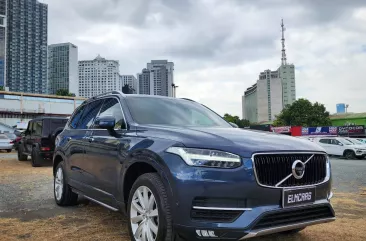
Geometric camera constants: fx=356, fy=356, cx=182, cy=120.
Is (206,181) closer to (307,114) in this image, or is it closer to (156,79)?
(156,79)

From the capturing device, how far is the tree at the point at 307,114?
67562 mm

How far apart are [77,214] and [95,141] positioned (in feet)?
Answer: 4.83

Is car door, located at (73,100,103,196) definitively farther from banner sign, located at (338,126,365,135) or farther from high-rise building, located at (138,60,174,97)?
banner sign, located at (338,126,365,135)

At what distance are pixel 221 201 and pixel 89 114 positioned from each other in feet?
10.4

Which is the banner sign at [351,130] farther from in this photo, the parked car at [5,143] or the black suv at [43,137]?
the black suv at [43,137]

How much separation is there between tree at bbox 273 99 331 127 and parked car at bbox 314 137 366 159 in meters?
45.2

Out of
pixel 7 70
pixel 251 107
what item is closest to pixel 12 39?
pixel 7 70

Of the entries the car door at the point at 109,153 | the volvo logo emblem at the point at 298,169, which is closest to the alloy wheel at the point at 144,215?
the car door at the point at 109,153

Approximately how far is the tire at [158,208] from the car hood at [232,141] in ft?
1.45

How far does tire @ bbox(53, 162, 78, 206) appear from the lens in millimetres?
5852

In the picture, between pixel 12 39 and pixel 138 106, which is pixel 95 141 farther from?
pixel 12 39

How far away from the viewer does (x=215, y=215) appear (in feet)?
9.95

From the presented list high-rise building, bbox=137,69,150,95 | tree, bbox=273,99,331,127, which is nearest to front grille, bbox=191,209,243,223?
high-rise building, bbox=137,69,150,95

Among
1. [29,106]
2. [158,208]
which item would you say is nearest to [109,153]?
[158,208]
